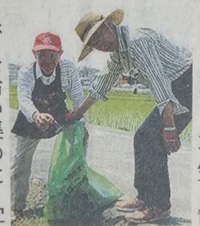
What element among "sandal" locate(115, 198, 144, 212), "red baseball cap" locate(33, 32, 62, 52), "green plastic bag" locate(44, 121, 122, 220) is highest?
"red baseball cap" locate(33, 32, 62, 52)

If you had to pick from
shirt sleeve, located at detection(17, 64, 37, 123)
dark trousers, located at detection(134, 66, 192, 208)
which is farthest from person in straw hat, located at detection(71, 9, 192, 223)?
shirt sleeve, located at detection(17, 64, 37, 123)

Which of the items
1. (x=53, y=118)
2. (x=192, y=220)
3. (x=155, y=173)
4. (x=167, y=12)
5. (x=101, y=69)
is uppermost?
(x=167, y=12)

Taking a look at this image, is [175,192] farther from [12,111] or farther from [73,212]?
[12,111]

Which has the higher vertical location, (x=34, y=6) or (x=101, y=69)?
(x=34, y=6)

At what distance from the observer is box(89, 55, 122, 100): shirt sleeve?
6.51 feet

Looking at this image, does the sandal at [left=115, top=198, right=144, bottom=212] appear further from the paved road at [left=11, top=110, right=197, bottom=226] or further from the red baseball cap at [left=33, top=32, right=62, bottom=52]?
the red baseball cap at [left=33, top=32, right=62, bottom=52]

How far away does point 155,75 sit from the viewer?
6.51 ft

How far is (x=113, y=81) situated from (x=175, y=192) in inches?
13.1

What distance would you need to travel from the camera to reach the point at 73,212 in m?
2.03

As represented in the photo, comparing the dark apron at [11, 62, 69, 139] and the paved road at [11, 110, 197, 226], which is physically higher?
the dark apron at [11, 62, 69, 139]

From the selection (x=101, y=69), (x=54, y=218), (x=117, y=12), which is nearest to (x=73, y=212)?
(x=54, y=218)

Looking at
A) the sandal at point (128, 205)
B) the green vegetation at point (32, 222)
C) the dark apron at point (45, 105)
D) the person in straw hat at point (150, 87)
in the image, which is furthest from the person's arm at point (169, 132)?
the green vegetation at point (32, 222)

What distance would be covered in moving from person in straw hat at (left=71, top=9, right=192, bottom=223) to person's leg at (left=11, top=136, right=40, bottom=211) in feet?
0.46

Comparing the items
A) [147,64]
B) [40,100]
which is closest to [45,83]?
[40,100]
